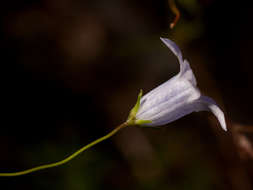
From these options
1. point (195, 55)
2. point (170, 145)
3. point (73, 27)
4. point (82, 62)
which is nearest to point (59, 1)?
point (73, 27)

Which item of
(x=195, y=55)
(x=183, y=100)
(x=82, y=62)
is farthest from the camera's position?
(x=82, y=62)

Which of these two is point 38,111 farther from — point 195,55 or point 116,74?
point 195,55

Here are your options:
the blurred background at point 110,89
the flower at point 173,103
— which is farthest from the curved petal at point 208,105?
the blurred background at point 110,89

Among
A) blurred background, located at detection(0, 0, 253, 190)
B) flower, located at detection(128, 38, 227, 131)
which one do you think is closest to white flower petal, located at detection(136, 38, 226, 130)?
flower, located at detection(128, 38, 227, 131)

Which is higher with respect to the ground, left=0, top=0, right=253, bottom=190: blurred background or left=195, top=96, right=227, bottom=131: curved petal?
left=195, top=96, right=227, bottom=131: curved petal

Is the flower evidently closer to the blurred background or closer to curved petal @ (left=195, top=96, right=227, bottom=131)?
curved petal @ (left=195, top=96, right=227, bottom=131)

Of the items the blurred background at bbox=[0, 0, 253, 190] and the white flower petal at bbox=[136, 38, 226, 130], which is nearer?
the white flower petal at bbox=[136, 38, 226, 130]

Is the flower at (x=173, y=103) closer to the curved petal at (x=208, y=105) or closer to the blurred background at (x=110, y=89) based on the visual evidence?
the curved petal at (x=208, y=105)

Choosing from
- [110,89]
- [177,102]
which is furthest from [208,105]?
[110,89]
